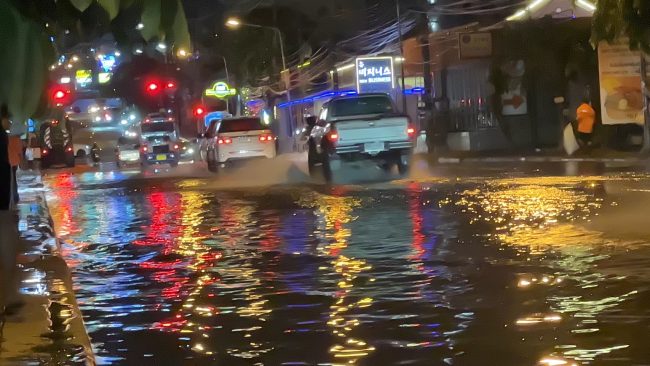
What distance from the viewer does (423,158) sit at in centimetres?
3653

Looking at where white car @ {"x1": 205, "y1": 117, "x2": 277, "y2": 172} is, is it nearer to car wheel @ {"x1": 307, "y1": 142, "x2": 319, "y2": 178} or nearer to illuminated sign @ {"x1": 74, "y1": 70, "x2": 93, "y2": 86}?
Answer: car wheel @ {"x1": 307, "y1": 142, "x2": 319, "y2": 178}

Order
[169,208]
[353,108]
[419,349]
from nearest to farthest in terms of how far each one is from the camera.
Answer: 1. [419,349]
2. [169,208]
3. [353,108]

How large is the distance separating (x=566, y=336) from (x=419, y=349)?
3.26ft

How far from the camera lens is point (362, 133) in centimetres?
2327

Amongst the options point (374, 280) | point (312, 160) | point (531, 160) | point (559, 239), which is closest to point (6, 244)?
point (374, 280)

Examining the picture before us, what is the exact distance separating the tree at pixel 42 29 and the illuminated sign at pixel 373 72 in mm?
42642

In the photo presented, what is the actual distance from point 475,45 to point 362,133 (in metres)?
14.3

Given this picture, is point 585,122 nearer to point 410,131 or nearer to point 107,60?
point 410,131

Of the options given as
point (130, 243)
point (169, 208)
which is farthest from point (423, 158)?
point (130, 243)

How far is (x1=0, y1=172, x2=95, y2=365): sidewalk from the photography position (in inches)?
254

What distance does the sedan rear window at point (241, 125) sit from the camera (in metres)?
30.6

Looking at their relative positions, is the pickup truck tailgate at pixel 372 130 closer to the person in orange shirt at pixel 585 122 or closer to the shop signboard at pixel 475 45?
the person in orange shirt at pixel 585 122

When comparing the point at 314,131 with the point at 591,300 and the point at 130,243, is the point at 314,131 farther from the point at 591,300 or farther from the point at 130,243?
the point at 591,300

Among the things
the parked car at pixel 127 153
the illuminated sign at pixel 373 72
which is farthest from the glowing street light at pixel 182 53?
the illuminated sign at pixel 373 72
